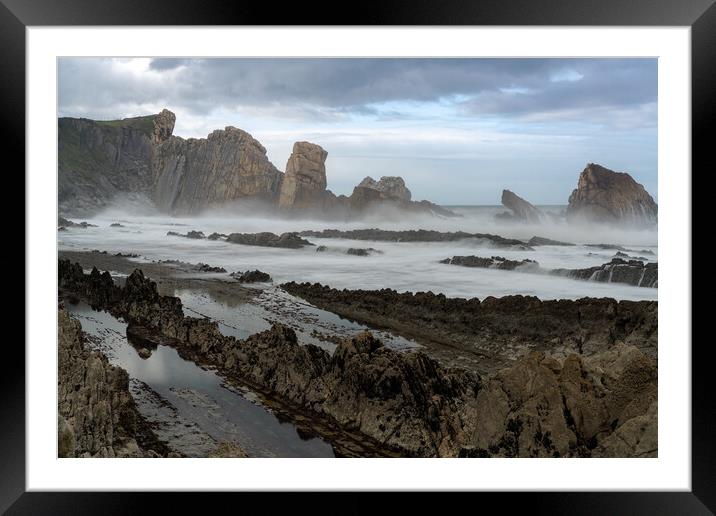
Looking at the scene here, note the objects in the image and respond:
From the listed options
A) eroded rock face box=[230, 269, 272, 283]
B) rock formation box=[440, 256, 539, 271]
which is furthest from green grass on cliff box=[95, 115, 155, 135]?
rock formation box=[440, 256, 539, 271]

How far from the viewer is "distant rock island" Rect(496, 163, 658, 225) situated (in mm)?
3346

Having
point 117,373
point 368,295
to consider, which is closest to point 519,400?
point 368,295

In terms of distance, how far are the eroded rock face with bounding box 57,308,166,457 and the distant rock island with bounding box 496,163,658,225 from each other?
2.58 m

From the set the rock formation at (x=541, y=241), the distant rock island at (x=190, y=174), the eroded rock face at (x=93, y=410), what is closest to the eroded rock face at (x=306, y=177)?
the distant rock island at (x=190, y=174)

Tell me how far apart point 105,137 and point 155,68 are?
56 cm

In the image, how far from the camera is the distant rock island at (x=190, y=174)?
3.50 meters

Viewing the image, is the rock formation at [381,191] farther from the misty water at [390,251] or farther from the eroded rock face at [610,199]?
the eroded rock face at [610,199]

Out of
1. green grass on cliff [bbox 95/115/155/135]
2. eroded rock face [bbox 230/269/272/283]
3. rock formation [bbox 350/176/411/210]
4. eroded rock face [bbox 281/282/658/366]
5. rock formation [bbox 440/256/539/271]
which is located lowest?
eroded rock face [bbox 281/282/658/366]

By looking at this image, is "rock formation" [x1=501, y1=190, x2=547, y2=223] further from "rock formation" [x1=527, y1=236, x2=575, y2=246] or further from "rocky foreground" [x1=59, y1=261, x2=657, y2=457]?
"rocky foreground" [x1=59, y1=261, x2=657, y2=457]

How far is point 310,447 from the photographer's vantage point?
3.31 meters

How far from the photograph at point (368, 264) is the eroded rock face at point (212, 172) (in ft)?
0.07

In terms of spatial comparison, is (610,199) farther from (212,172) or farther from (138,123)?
(138,123)

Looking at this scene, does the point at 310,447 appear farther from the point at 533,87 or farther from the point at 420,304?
the point at 533,87

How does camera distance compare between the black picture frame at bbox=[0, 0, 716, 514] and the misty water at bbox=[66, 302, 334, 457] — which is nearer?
the black picture frame at bbox=[0, 0, 716, 514]
